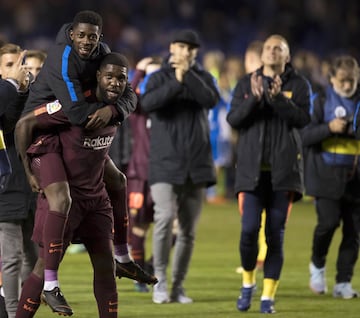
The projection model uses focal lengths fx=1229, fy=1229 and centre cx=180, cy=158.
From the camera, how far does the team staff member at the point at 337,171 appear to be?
37.5 ft

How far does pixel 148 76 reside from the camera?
38.2 feet

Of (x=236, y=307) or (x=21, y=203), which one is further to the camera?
(x=236, y=307)

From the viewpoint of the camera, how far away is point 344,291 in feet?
37.2

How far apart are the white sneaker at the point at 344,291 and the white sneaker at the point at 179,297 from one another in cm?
140

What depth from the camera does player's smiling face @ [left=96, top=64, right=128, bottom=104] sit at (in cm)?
820

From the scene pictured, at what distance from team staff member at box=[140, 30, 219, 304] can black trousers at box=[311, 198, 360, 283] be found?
1.16 meters

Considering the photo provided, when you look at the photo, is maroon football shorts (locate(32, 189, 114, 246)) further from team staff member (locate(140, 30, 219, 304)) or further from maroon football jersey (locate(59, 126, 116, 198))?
team staff member (locate(140, 30, 219, 304))

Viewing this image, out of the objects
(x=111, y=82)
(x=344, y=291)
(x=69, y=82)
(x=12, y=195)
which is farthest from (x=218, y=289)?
(x=69, y=82)

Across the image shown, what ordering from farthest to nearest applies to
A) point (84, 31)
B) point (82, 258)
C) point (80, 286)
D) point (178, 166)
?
point (82, 258) → point (80, 286) → point (178, 166) → point (84, 31)

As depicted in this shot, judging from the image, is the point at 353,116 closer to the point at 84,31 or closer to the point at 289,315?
the point at 289,315

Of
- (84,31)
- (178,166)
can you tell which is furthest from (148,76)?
(84,31)

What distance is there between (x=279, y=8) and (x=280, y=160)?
18.3 meters

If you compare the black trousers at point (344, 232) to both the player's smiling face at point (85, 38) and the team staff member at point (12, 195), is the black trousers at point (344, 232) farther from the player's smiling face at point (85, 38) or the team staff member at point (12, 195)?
the player's smiling face at point (85, 38)

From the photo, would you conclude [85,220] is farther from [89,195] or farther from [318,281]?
[318,281]
